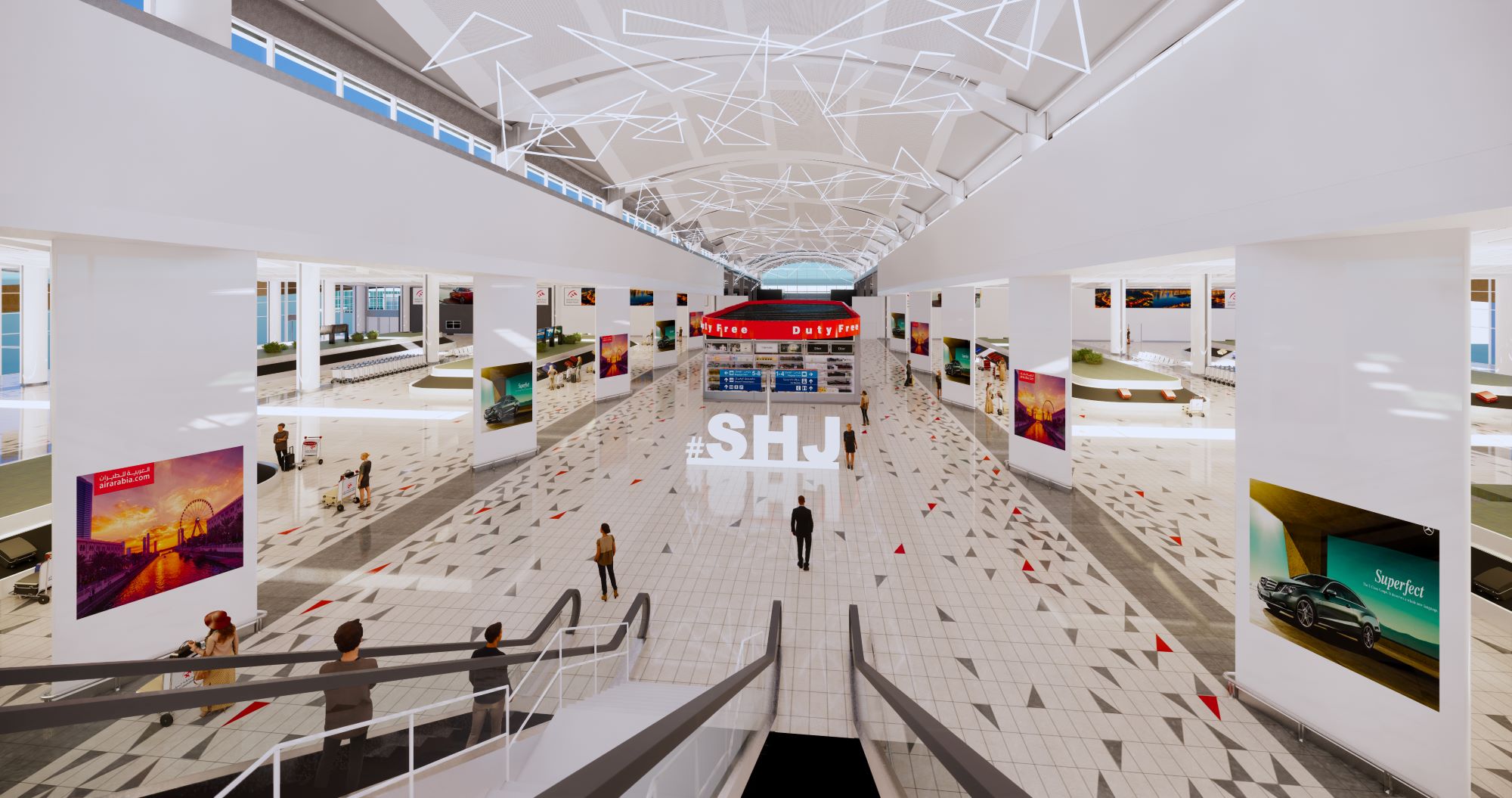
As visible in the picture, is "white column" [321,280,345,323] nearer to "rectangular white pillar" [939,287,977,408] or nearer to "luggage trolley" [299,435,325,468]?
"luggage trolley" [299,435,325,468]

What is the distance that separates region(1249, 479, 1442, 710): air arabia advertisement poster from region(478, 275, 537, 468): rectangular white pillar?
1292cm

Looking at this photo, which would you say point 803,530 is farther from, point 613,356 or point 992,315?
point 992,315

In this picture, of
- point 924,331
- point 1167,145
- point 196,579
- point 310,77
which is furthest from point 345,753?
point 924,331

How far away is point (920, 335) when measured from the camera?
1138 inches

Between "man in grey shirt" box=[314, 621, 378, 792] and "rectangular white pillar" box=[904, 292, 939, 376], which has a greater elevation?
"rectangular white pillar" box=[904, 292, 939, 376]

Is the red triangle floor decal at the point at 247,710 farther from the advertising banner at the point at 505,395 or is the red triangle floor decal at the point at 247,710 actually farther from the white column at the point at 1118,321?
the white column at the point at 1118,321

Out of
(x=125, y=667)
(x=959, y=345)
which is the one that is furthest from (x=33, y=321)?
(x=959, y=345)

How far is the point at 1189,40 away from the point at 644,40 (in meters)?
8.66

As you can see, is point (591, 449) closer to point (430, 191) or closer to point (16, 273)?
point (430, 191)

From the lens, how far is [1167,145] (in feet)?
21.6

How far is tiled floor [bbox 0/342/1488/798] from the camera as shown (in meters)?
4.69

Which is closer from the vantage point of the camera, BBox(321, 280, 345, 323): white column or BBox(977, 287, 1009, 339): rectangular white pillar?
BBox(321, 280, 345, 323): white column

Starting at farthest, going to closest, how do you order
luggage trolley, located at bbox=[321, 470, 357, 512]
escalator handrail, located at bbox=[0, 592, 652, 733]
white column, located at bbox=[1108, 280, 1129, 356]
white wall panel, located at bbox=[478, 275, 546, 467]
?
white column, located at bbox=[1108, 280, 1129, 356] < white wall panel, located at bbox=[478, 275, 546, 467] < luggage trolley, located at bbox=[321, 470, 357, 512] < escalator handrail, located at bbox=[0, 592, 652, 733]

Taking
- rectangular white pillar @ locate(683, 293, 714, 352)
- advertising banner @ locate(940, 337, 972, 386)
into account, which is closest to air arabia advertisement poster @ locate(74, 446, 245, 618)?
advertising banner @ locate(940, 337, 972, 386)
